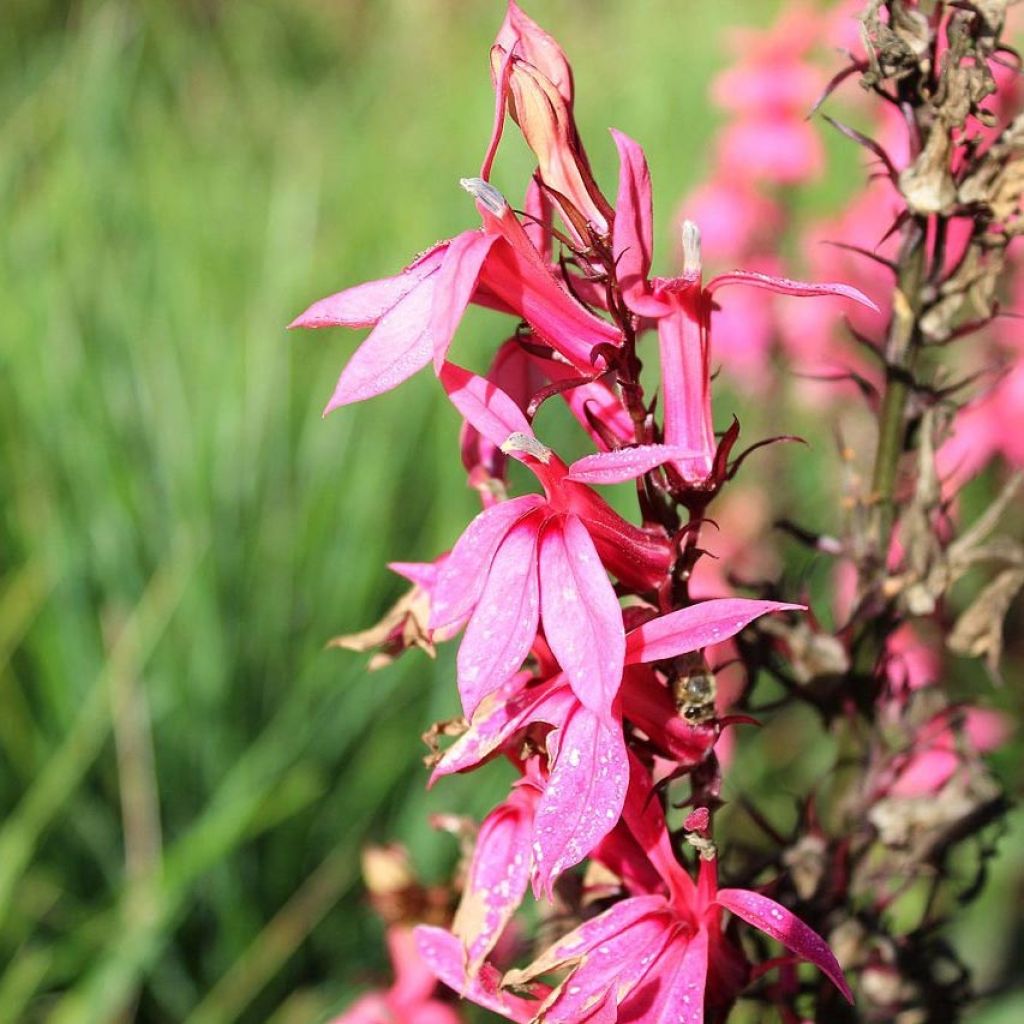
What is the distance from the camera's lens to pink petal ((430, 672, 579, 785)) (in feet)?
1.85

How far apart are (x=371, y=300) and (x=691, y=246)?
0.17 m

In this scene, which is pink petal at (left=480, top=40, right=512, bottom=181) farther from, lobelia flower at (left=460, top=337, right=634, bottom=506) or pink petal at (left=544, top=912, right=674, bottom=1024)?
pink petal at (left=544, top=912, right=674, bottom=1024)

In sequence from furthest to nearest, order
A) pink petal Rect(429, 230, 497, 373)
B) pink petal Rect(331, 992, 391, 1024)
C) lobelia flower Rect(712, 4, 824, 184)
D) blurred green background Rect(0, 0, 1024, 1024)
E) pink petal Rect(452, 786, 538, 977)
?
1. lobelia flower Rect(712, 4, 824, 184)
2. blurred green background Rect(0, 0, 1024, 1024)
3. pink petal Rect(331, 992, 391, 1024)
4. pink petal Rect(452, 786, 538, 977)
5. pink petal Rect(429, 230, 497, 373)

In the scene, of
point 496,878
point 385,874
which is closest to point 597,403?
point 496,878

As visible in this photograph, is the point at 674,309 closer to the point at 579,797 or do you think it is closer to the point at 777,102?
the point at 579,797

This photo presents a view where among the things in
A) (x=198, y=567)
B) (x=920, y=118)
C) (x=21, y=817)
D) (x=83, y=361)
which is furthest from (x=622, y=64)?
(x=920, y=118)

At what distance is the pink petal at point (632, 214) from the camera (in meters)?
0.60

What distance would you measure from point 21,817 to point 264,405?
2.47 feet

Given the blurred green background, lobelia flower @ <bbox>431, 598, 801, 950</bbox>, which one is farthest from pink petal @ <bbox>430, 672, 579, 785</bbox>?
the blurred green background

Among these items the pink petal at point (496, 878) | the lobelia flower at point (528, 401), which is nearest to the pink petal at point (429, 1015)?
the pink petal at point (496, 878)

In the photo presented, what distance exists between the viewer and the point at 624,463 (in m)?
0.54

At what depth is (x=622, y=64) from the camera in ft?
16.8

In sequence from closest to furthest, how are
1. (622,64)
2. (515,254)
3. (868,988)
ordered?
(515,254) → (868,988) → (622,64)

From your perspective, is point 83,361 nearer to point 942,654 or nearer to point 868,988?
point 942,654
